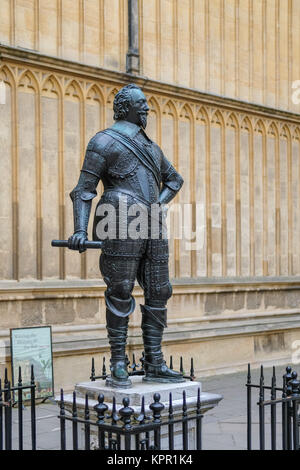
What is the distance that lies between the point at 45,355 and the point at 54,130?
3115 mm

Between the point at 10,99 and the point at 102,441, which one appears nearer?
the point at 102,441

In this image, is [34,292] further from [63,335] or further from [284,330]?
[284,330]

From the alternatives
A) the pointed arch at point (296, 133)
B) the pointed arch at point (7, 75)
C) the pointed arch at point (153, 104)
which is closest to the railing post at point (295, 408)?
the pointed arch at point (7, 75)

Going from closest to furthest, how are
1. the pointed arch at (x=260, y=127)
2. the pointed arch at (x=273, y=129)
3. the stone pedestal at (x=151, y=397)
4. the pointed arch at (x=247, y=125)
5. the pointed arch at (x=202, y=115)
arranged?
1. the stone pedestal at (x=151, y=397)
2. the pointed arch at (x=202, y=115)
3. the pointed arch at (x=247, y=125)
4. the pointed arch at (x=260, y=127)
5. the pointed arch at (x=273, y=129)

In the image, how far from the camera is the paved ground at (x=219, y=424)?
7.24m

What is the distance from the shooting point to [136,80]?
11.4 m

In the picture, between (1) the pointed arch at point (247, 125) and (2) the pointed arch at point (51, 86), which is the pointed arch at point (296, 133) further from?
(2) the pointed arch at point (51, 86)

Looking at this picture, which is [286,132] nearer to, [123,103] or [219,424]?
[219,424]

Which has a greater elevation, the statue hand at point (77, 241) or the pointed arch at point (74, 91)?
the pointed arch at point (74, 91)

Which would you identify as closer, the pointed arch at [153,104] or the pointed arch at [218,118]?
the pointed arch at [153,104]

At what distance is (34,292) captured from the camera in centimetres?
1009

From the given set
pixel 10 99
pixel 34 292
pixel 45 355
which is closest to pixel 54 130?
pixel 10 99

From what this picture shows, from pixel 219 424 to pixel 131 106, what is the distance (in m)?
3.87

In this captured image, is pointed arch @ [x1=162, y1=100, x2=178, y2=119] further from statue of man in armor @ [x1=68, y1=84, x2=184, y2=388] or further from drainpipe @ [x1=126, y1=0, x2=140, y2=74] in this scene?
statue of man in armor @ [x1=68, y1=84, x2=184, y2=388]
